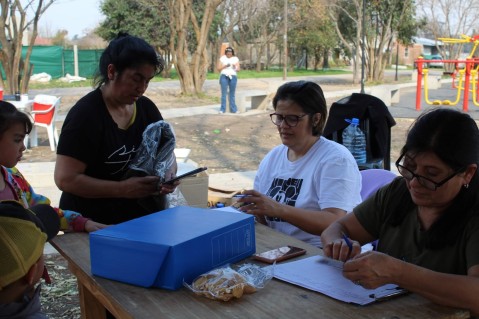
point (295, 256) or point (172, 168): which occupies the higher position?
point (172, 168)

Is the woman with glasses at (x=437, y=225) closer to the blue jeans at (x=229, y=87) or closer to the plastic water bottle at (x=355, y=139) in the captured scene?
the plastic water bottle at (x=355, y=139)

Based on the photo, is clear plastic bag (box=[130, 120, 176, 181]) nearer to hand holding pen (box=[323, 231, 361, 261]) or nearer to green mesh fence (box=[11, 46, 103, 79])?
hand holding pen (box=[323, 231, 361, 261])

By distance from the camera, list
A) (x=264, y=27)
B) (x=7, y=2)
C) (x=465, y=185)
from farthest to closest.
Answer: (x=264, y=27)
(x=7, y=2)
(x=465, y=185)

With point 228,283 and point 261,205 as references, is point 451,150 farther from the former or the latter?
point 261,205

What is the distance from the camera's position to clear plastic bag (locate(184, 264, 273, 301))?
176cm

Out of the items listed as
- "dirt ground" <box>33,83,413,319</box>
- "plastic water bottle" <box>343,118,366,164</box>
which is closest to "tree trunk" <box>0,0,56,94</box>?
"dirt ground" <box>33,83,413,319</box>

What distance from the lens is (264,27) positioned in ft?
139

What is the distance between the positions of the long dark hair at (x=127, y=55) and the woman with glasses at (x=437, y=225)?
1.29 m

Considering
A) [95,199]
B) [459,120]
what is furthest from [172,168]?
[459,120]

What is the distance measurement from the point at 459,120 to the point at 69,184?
5.54ft

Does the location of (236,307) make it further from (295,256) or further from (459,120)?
(459,120)

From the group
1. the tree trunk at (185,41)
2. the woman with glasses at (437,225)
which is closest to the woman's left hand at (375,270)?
the woman with glasses at (437,225)

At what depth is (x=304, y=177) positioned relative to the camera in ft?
9.00

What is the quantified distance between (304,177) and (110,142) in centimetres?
92
